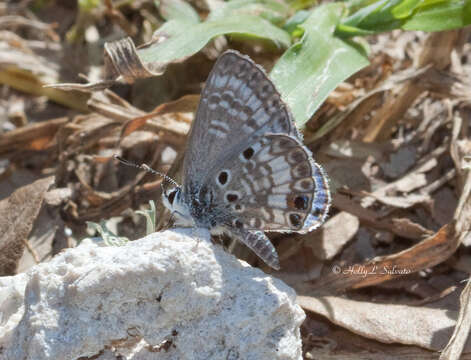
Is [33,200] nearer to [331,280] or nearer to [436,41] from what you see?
[331,280]

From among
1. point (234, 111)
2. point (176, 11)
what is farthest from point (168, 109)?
point (234, 111)

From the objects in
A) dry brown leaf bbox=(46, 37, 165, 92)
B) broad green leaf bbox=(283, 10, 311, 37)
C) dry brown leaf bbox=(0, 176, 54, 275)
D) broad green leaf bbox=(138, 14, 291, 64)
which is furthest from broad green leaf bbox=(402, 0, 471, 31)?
dry brown leaf bbox=(0, 176, 54, 275)

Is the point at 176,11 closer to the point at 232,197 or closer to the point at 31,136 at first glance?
the point at 31,136

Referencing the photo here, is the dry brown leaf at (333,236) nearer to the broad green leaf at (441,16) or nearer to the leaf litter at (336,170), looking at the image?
the leaf litter at (336,170)

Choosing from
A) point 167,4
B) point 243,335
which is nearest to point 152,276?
point 243,335

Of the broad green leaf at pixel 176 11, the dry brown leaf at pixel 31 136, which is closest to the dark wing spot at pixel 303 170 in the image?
the broad green leaf at pixel 176 11
